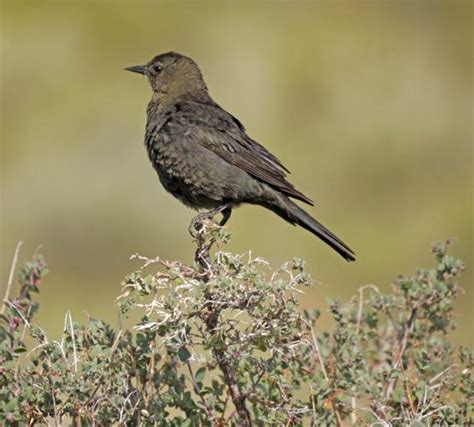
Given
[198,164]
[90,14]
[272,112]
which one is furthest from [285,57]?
[198,164]

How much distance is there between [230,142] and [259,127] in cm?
605

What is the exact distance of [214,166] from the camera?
7.20 m

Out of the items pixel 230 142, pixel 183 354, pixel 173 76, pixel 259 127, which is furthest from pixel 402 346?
pixel 259 127

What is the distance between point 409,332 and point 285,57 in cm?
914

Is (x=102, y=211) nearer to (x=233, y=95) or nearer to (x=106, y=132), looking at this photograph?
(x=106, y=132)

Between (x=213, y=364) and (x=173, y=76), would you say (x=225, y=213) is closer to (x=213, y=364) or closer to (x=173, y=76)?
(x=173, y=76)

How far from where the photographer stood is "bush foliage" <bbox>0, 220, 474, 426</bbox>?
459 centimetres

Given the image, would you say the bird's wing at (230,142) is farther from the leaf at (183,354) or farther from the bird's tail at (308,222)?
the leaf at (183,354)

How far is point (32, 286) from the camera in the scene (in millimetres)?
5332

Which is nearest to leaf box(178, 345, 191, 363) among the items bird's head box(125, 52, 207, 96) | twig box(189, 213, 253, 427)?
twig box(189, 213, 253, 427)

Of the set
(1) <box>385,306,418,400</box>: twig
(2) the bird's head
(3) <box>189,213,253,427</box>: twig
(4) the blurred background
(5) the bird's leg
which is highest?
(4) the blurred background

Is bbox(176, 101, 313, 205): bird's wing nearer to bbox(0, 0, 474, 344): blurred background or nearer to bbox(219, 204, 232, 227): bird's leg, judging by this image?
bbox(219, 204, 232, 227): bird's leg

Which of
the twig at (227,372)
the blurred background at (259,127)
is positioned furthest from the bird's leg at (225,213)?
the blurred background at (259,127)

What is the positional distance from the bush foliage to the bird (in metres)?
1.72
